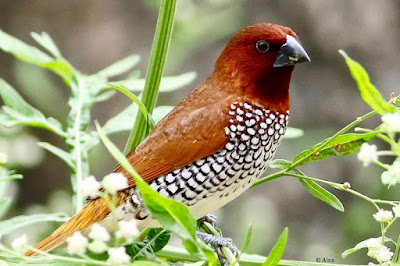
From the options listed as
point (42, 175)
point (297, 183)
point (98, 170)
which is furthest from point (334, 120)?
point (42, 175)

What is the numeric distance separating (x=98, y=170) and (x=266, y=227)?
0.92 m

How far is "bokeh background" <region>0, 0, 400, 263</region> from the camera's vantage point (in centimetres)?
344

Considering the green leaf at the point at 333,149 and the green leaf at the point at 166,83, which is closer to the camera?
the green leaf at the point at 333,149

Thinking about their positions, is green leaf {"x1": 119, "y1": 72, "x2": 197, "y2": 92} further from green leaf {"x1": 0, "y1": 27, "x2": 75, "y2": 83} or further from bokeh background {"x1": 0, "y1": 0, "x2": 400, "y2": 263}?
bokeh background {"x1": 0, "y1": 0, "x2": 400, "y2": 263}

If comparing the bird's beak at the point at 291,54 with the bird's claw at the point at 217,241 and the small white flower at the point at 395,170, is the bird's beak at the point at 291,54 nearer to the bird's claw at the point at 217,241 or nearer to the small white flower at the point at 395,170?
the bird's claw at the point at 217,241

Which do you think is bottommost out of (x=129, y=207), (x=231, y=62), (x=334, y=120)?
(x=334, y=120)

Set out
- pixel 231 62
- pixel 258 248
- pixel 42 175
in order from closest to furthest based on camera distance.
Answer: pixel 231 62, pixel 258 248, pixel 42 175

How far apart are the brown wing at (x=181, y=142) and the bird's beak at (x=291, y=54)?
16 centimetres

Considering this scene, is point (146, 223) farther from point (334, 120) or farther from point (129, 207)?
point (334, 120)

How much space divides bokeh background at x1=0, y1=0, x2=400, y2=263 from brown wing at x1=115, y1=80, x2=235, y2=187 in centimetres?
170

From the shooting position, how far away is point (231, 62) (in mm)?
1662

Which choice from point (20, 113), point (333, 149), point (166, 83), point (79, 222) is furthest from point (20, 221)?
point (333, 149)

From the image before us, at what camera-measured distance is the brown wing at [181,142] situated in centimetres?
152

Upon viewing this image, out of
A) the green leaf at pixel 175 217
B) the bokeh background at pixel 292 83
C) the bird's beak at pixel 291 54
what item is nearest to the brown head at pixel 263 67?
the bird's beak at pixel 291 54
